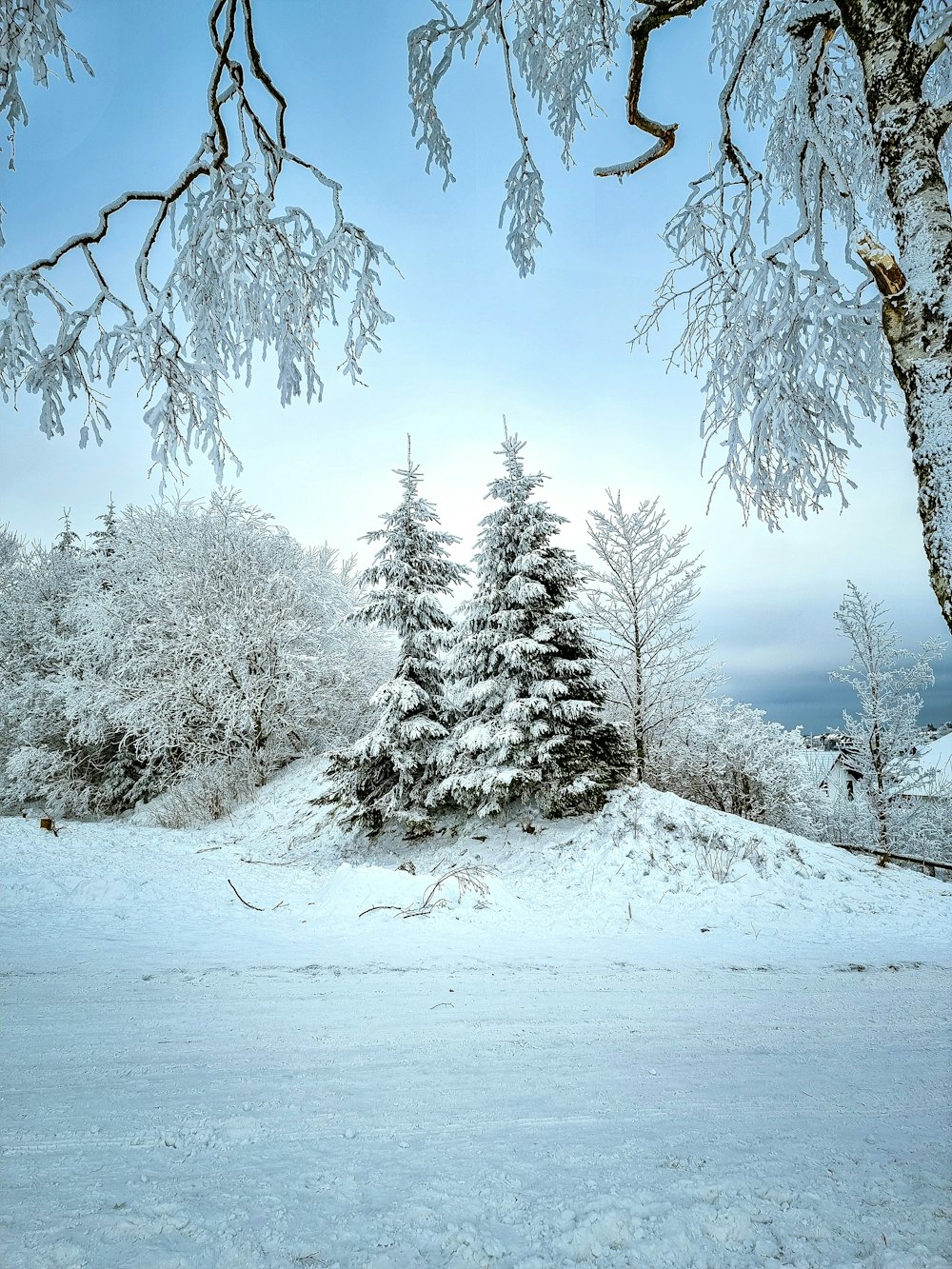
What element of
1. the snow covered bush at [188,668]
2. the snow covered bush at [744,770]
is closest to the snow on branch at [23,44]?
the snow covered bush at [188,668]

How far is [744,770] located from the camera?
18.9 metres

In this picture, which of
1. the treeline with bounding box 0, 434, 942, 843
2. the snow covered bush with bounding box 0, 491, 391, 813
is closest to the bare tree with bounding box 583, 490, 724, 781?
the treeline with bounding box 0, 434, 942, 843

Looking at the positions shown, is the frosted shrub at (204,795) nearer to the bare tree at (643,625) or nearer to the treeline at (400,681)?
the treeline at (400,681)

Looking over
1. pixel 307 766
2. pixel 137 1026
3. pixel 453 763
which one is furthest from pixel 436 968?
pixel 307 766

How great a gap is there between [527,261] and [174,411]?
2.77 metres

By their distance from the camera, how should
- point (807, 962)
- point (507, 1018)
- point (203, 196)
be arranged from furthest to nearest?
point (807, 962)
point (203, 196)
point (507, 1018)

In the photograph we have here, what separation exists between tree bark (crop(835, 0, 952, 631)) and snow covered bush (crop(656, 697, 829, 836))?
1722 cm

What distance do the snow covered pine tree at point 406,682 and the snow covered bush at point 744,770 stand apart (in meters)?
10.3

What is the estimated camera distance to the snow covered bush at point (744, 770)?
61.8 ft

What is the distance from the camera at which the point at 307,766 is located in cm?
1764

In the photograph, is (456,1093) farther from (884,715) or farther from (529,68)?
(884,715)

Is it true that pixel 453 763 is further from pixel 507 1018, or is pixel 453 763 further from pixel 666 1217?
pixel 666 1217

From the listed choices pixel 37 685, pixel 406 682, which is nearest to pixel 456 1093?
pixel 406 682

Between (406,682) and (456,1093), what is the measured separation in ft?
30.9
